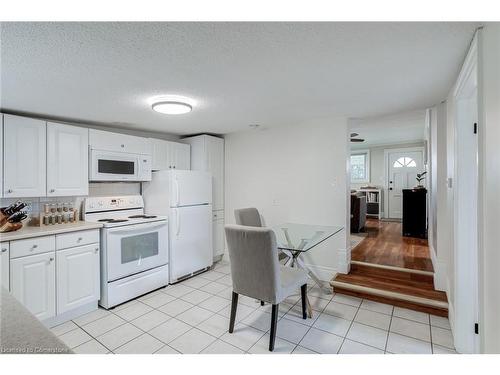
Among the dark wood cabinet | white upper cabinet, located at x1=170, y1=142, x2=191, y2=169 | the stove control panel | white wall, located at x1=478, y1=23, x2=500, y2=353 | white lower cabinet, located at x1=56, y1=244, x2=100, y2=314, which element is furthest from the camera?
the dark wood cabinet

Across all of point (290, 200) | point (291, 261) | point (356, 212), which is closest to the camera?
point (291, 261)

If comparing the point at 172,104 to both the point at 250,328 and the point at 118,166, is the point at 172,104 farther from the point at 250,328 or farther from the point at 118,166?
the point at 250,328

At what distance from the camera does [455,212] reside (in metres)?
2.02

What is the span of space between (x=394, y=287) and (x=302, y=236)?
1172mm

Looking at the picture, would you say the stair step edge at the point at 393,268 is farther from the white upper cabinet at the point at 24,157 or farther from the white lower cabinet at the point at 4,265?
the white upper cabinet at the point at 24,157

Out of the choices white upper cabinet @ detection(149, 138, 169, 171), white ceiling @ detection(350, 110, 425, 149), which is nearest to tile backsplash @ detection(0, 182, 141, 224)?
white upper cabinet @ detection(149, 138, 169, 171)

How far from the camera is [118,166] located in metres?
3.26

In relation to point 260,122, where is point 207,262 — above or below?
below

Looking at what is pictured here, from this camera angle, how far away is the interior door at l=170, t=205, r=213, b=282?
341 centimetres

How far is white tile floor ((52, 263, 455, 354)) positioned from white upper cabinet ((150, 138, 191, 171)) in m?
1.83

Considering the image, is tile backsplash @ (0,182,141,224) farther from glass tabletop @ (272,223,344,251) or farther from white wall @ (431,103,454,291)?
white wall @ (431,103,454,291)
